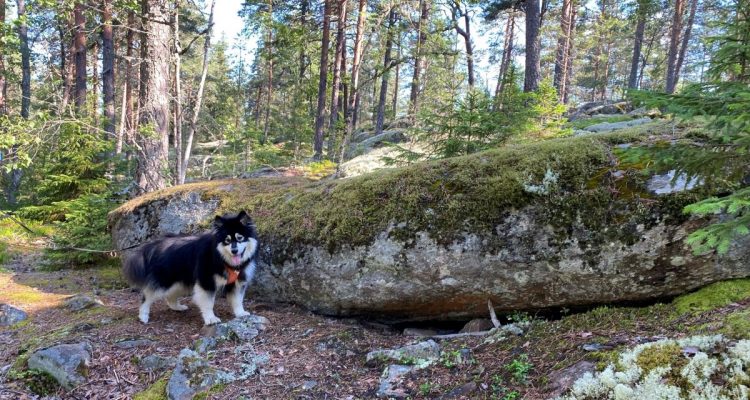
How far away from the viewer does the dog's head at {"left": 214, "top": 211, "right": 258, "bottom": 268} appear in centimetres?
473

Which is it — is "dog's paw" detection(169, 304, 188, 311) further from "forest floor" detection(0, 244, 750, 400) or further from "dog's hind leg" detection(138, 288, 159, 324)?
"dog's hind leg" detection(138, 288, 159, 324)

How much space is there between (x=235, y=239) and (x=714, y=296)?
4.71 m

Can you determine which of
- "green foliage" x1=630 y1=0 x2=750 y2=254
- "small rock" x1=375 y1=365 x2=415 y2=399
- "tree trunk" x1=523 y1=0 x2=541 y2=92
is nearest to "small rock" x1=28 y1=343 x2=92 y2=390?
"small rock" x1=375 y1=365 x2=415 y2=399

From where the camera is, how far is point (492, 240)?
164 inches

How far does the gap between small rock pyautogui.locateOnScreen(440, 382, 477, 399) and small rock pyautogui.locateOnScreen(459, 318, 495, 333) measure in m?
1.16

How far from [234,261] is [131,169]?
7132 millimetres

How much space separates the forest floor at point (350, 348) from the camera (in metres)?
3.07

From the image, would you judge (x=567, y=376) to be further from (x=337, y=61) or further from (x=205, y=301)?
(x=337, y=61)

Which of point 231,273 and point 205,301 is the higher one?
point 231,273

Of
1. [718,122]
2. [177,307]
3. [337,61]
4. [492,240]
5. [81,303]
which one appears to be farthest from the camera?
[337,61]

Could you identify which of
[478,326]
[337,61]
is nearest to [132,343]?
[478,326]

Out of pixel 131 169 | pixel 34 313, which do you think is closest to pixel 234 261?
pixel 34 313

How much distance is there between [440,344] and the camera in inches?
156

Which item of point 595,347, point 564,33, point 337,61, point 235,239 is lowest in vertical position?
point 595,347
